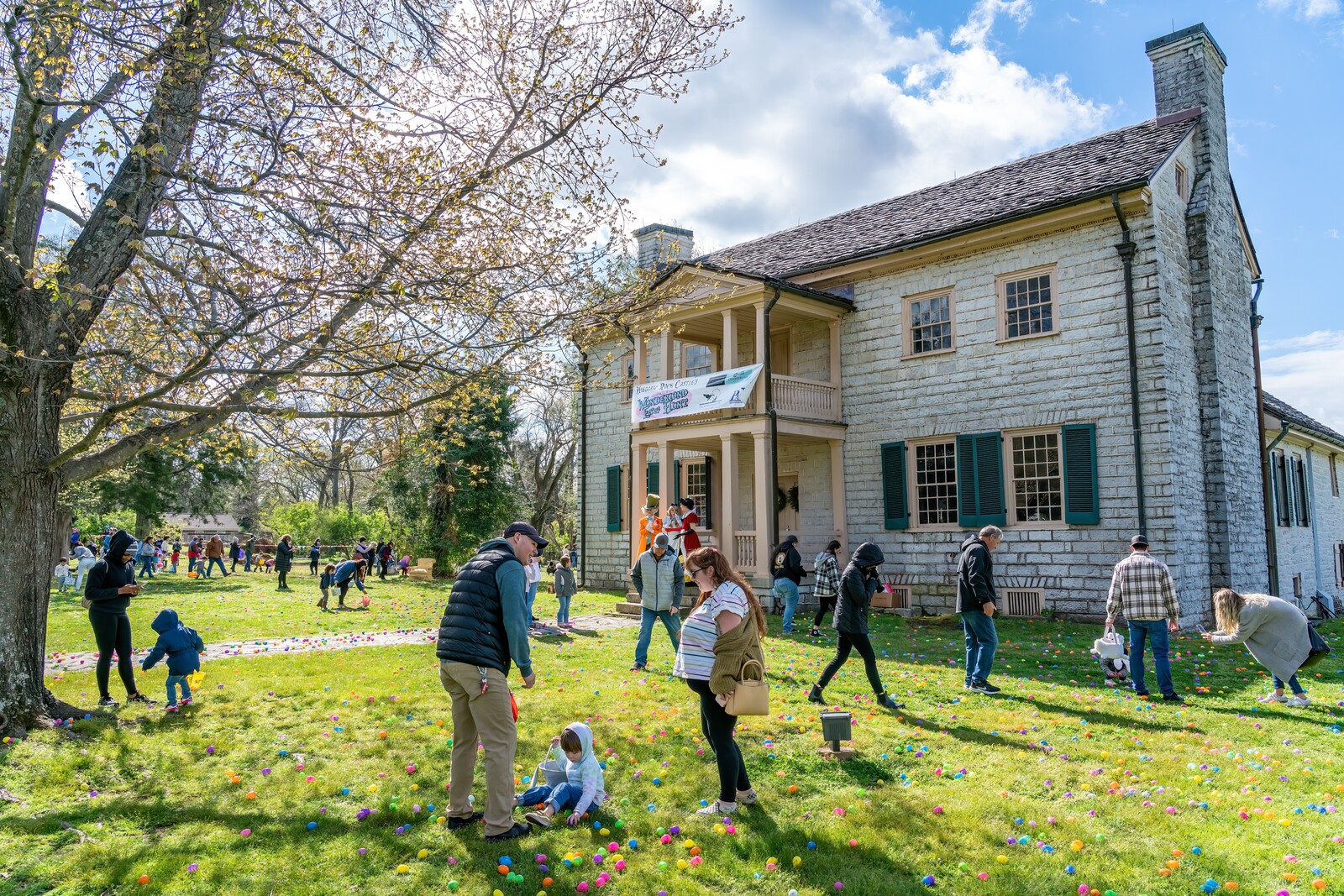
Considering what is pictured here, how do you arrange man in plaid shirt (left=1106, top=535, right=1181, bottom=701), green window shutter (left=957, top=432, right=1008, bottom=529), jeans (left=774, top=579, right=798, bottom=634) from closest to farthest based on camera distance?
1. man in plaid shirt (left=1106, top=535, right=1181, bottom=701)
2. jeans (left=774, top=579, right=798, bottom=634)
3. green window shutter (left=957, top=432, right=1008, bottom=529)

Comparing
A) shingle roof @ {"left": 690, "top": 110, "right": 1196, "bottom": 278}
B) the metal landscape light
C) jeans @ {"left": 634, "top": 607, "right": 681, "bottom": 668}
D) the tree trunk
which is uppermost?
shingle roof @ {"left": 690, "top": 110, "right": 1196, "bottom": 278}

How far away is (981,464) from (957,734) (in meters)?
9.36

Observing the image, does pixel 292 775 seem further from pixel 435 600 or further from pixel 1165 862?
pixel 435 600

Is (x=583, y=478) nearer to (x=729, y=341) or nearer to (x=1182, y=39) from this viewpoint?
(x=729, y=341)

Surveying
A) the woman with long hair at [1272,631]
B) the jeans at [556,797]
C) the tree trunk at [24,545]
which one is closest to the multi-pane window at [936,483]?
the woman with long hair at [1272,631]

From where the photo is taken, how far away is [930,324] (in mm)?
16797

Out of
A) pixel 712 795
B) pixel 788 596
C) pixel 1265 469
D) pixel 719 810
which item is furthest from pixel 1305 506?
pixel 719 810

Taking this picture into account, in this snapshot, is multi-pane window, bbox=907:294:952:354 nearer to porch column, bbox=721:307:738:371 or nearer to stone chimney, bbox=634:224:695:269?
porch column, bbox=721:307:738:371

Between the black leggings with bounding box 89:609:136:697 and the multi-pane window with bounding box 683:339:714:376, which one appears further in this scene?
the multi-pane window with bounding box 683:339:714:376

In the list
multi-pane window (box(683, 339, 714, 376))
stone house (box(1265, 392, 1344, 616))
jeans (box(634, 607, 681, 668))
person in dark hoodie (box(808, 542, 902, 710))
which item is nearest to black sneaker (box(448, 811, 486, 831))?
person in dark hoodie (box(808, 542, 902, 710))

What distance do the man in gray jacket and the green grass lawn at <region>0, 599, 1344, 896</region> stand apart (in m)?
1.03

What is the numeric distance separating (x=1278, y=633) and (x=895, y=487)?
28.6 ft

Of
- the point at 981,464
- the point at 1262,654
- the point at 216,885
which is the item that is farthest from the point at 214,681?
the point at 981,464

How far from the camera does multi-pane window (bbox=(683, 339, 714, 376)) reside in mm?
21250
